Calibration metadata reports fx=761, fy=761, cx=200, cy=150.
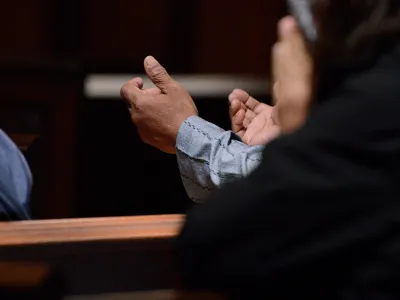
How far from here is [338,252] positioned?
713 millimetres

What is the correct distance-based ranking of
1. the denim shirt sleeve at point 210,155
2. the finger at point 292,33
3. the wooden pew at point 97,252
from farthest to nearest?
the wooden pew at point 97,252 → the denim shirt sleeve at point 210,155 → the finger at point 292,33

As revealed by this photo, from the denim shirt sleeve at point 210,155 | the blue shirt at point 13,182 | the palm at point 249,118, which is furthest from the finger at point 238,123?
the blue shirt at point 13,182

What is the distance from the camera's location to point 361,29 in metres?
0.71

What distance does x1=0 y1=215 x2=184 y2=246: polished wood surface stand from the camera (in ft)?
4.12

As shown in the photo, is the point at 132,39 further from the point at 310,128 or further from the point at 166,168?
the point at 310,128

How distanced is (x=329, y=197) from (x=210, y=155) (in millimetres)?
472

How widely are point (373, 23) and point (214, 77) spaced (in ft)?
6.83

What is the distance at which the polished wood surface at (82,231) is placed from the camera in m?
1.26

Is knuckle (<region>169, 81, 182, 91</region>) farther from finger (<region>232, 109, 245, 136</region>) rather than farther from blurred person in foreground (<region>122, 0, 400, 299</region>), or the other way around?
blurred person in foreground (<region>122, 0, 400, 299</region>)

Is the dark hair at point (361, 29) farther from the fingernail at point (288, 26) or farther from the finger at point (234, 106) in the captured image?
the finger at point (234, 106)

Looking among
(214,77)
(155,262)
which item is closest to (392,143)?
(155,262)

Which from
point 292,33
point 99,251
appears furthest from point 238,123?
point 292,33

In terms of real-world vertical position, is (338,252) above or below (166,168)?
above

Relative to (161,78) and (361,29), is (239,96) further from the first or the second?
(361,29)
